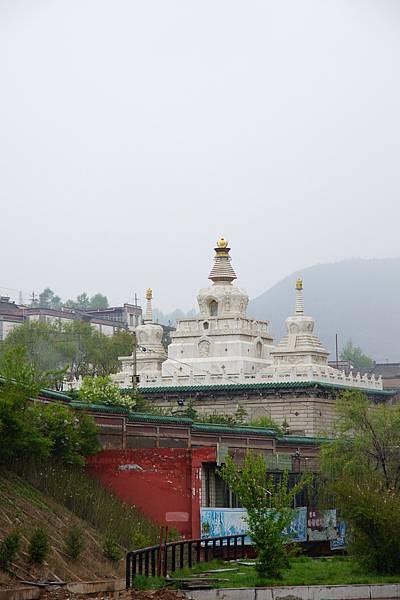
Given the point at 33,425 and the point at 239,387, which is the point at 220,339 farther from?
the point at 33,425

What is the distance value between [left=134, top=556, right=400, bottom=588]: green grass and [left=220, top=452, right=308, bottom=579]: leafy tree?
0.42 meters

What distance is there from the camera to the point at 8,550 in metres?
37.5

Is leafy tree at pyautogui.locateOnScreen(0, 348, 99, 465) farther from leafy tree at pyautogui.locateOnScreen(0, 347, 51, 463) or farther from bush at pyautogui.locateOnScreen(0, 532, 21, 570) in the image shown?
bush at pyautogui.locateOnScreen(0, 532, 21, 570)

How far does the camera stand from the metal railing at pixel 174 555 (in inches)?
1524

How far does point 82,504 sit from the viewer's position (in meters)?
46.6

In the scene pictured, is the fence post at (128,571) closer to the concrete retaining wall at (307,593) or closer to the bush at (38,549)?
the concrete retaining wall at (307,593)

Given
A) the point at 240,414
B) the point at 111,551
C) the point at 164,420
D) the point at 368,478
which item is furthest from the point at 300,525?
the point at 240,414

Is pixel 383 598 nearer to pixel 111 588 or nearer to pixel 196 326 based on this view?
pixel 111 588

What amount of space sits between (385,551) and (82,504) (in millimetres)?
9429

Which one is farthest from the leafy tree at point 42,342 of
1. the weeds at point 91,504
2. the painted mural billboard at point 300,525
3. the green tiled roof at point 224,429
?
the weeds at point 91,504

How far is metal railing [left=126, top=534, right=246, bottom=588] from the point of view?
127ft

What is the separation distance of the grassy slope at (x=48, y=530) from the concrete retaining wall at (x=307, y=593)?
4.04 meters

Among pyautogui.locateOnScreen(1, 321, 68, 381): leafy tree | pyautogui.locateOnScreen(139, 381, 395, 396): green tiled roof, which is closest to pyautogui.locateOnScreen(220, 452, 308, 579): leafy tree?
pyautogui.locateOnScreen(139, 381, 395, 396): green tiled roof

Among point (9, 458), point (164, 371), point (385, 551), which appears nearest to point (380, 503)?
point (385, 551)
